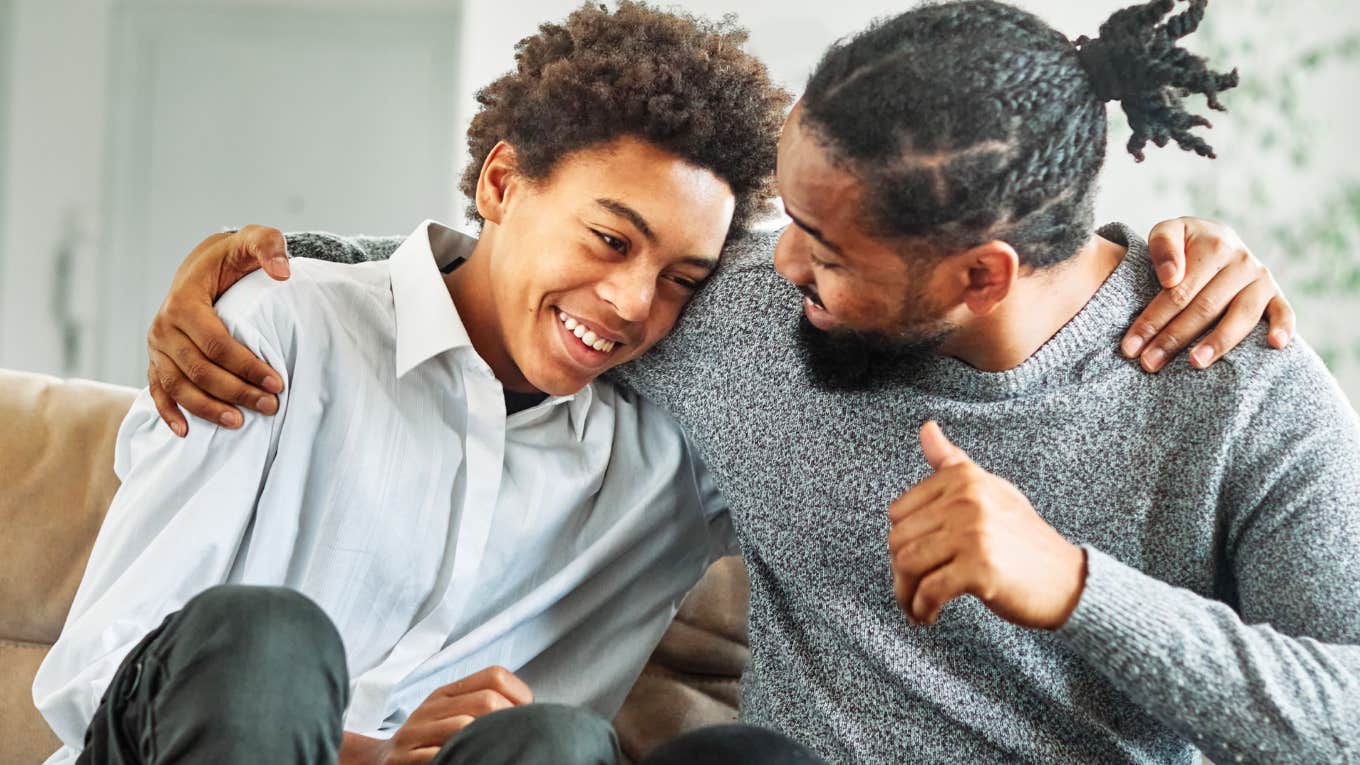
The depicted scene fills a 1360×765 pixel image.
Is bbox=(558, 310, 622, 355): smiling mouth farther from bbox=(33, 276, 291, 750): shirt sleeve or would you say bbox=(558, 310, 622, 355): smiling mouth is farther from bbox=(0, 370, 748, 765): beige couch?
bbox=(0, 370, 748, 765): beige couch

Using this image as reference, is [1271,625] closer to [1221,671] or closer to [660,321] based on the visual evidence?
[1221,671]

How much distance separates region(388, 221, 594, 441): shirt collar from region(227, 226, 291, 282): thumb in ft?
0.43

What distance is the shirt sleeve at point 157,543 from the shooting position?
3.90ft

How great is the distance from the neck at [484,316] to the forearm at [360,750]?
41 centimetres

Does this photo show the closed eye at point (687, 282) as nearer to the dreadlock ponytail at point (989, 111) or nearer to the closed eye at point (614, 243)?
the closed eye at point (614, 243)

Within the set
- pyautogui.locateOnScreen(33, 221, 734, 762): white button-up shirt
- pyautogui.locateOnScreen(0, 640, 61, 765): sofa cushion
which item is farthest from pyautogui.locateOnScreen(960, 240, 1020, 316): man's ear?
pyautogui.locateOnScreen(0, 640, 61, 765): sofa cushion

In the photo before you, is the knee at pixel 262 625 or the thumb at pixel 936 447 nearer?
the knee at pixel 262 625

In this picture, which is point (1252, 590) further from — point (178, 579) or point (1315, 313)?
point (1315, 313)

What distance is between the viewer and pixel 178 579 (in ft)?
4.04

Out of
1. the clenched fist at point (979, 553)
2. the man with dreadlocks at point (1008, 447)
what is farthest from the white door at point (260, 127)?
the clenched fist at point (979, 553)

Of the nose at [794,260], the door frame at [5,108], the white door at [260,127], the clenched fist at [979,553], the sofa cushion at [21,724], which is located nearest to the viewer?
the clenched fist at [979,553]

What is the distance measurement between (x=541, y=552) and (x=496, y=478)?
0.39 feet

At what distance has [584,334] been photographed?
53.6 inches

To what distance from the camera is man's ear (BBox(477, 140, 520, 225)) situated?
146 cm
